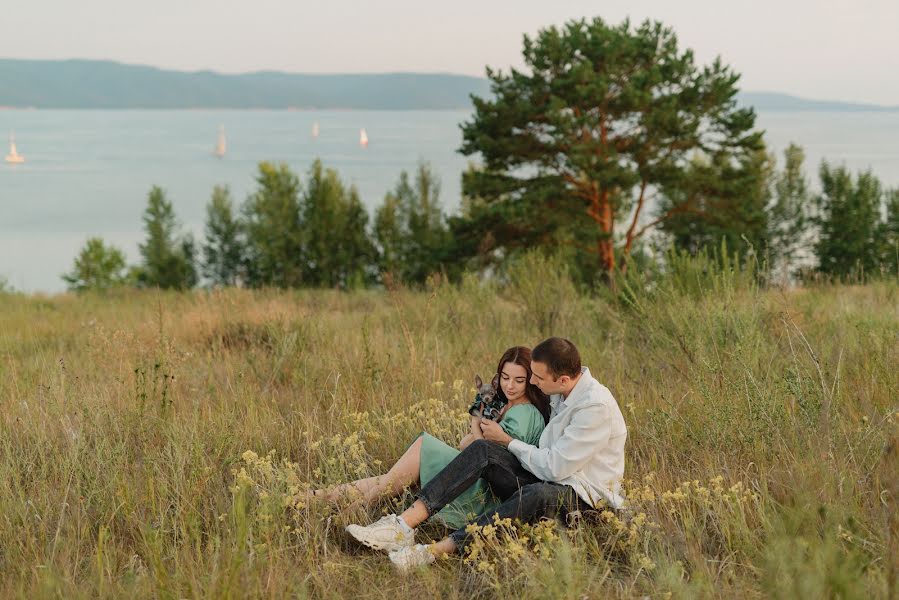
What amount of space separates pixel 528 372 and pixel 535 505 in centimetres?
82

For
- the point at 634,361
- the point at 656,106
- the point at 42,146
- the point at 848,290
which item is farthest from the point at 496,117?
the point at 42,146

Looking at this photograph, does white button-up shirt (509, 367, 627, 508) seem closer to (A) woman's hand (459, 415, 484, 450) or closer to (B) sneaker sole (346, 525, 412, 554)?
(A) woman's hand (459, 415, 484, 450)

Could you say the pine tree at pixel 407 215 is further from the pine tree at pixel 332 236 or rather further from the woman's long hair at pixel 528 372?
the woman's long hair at pixel 528 372

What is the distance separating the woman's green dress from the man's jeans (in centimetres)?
8

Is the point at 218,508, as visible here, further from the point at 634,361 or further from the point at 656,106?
the point at 656,106

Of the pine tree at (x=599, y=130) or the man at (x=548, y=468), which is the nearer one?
the man at (x=548, y=468)

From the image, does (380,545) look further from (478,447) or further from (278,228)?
(278,228)

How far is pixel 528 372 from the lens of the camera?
441 centimetres

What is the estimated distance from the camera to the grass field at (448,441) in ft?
10.3

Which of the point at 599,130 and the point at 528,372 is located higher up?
the point at 599,130

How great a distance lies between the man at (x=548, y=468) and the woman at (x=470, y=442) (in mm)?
150

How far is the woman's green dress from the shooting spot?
4.07 metres

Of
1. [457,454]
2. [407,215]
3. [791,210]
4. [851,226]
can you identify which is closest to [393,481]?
[457,454]

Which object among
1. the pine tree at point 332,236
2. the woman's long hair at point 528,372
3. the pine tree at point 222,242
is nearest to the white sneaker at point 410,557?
the woman's long hair at point 528,372
